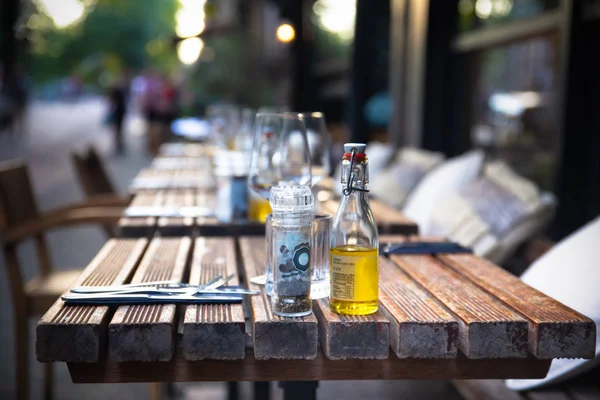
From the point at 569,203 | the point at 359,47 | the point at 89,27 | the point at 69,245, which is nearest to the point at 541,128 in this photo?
the point at 569,203

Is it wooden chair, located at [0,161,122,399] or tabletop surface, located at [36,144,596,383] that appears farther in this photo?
wooden chair, located at [0,161,122,399]

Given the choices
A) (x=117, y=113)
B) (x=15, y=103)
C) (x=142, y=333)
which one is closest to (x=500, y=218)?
(x=142, y=333)

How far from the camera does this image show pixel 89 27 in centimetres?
3944

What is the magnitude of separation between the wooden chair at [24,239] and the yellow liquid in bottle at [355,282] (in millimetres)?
1853

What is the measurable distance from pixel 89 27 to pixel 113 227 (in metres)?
37.9

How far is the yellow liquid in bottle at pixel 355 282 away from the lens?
4.49 feet

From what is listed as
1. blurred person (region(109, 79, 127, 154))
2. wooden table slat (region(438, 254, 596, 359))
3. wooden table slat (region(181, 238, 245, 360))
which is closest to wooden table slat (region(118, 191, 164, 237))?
wooden table slat (region(181, 238, 245, 360))

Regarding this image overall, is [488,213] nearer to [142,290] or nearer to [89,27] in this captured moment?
[142,290]

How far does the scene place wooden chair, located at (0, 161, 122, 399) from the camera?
297 centimetres

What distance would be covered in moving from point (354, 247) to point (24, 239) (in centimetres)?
203

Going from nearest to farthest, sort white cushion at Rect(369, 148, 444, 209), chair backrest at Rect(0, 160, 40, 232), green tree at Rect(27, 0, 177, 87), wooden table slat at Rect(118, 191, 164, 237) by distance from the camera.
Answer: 1. wooden table slat at Rect(118, 191, 164, 237)
2. chair backrest at Rect(0, 160, 40, 232)
3. white cushion at Rect(369, 148, 444, 209)
4. green tree at Rect(27, 0, 177, 87)

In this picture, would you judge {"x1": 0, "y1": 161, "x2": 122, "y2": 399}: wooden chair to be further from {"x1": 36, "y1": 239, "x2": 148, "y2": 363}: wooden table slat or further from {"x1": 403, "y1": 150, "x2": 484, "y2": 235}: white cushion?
{"x1": 36, "y1": 239, "x2": 148, "y2": 363}: wooden table slat

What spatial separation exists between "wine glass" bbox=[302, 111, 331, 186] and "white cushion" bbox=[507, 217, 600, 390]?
65cm

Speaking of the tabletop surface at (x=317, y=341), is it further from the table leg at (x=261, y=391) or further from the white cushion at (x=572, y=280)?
the table leg at (x=261, y=391)
